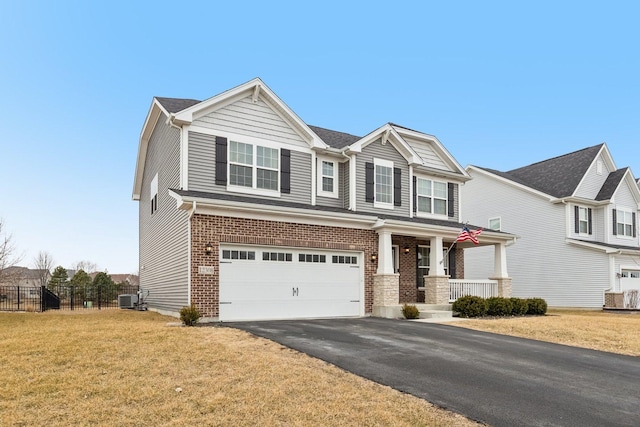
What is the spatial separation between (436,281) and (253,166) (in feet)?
26.7

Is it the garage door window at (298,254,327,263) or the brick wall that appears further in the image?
the garage door window at (298,254,327,263)

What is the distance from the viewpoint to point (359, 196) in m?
17.0

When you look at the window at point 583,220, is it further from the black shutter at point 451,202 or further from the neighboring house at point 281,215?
the black shutter at point 451,202

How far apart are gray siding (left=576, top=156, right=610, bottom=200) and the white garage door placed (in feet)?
54.5

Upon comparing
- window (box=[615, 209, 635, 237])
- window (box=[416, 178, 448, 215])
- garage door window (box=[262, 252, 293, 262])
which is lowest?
garage door window (box=[262, 252, 293, 262])

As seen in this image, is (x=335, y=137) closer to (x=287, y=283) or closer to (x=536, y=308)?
(x=287, y=283)

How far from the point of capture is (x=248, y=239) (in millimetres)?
13141

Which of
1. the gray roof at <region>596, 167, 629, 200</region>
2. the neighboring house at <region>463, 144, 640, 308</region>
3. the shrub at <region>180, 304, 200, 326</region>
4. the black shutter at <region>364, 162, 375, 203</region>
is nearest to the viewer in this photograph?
the shrub at <region>180, 304, 200, 326</region>

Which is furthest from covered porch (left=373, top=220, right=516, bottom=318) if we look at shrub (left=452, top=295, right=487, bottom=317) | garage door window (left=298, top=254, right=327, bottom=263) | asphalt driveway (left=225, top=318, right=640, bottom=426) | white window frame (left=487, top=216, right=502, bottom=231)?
white window frame (left=487, top=216, right=502, bottom=231)

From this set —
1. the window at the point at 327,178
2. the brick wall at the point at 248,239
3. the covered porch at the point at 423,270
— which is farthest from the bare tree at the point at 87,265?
the brick wall at the point at 248,239

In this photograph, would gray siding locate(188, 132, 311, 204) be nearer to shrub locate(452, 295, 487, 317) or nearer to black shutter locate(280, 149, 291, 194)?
black shutter locate(280, 149, 291, 194)

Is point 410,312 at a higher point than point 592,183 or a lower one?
lower

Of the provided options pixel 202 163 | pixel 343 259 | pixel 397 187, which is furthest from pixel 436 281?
pixel 202 163

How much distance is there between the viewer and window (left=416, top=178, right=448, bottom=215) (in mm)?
19281
